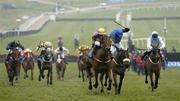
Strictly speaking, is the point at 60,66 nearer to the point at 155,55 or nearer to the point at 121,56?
the point at 155,55

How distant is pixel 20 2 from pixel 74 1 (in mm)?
13937

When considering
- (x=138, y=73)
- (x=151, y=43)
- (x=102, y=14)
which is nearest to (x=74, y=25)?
(x=102, y=14)

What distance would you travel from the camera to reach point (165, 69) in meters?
42.8

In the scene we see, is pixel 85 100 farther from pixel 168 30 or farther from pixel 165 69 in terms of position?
pixel 168 30

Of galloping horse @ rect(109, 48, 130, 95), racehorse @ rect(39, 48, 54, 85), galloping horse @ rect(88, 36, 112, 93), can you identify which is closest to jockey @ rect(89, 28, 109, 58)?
galloping horse @ rect(88, 36, 112, 93)

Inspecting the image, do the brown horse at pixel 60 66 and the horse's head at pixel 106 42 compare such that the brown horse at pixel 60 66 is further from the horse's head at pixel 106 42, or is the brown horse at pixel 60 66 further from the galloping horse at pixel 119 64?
the horse's head at pixel 106 42

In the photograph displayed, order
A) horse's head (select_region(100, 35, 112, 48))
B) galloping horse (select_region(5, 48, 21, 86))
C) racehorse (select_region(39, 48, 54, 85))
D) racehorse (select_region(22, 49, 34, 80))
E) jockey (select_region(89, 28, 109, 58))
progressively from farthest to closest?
racehorse (select_region(22, 49, 34, 80))
racehorse (select_region(39, 48, 54, 85))
galloping horse (select_region(5, 48, 21, 86))
jockey (select_region(89, 28, 109, 58))
horse's head (select_region(100, 35, 112, 48))

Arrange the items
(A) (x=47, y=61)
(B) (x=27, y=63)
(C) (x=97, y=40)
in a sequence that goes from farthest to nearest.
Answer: (B) (x=27, y=63)
(A) (x=47, y=61)
(C) (x=97, y=40)

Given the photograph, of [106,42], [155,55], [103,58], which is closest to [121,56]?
[103,58]

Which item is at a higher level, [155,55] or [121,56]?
[121,56]

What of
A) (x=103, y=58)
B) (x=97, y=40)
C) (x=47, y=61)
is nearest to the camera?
(x=103, y=58)

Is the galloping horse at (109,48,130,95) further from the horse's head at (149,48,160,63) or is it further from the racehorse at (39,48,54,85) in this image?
the racehorse at (39,48,54,85)

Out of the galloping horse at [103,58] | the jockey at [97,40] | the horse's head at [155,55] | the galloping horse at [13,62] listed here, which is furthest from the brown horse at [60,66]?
the galloping horse at [103,58]

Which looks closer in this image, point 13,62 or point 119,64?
point 119,64
